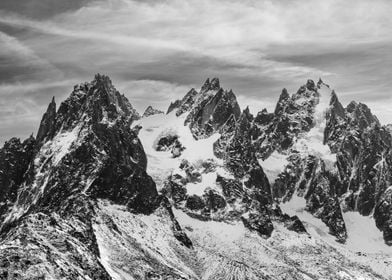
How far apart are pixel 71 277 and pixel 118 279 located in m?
85.2

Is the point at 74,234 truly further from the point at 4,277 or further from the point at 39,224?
the point at 4,277

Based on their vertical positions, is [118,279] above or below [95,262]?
below

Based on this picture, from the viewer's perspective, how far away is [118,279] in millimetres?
194125

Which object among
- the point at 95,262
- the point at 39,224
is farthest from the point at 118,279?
the point at 95,262

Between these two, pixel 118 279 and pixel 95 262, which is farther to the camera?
pixel 118 279

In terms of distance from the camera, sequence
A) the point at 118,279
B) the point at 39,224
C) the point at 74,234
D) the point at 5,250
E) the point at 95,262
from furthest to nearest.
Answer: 1. the point at 118,279
2. the point at 74,234
3. the point at 39,224
4. the point at 95,262
5. the point at 5,250

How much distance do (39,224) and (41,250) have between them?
85.2 ft

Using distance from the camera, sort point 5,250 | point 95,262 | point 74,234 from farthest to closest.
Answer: point 74,234 → point 95,262 → point 5,250

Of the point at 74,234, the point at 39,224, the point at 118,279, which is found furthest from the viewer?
the point at 118,279

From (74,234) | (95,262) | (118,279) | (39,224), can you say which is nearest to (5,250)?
(95,262)

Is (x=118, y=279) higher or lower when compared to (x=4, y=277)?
lower

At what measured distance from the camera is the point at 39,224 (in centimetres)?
14100

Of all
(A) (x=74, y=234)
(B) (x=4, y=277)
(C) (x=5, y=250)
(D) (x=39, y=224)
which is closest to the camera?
(B) (x=4, y=277)

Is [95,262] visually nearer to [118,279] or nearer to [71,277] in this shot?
[71,277]
